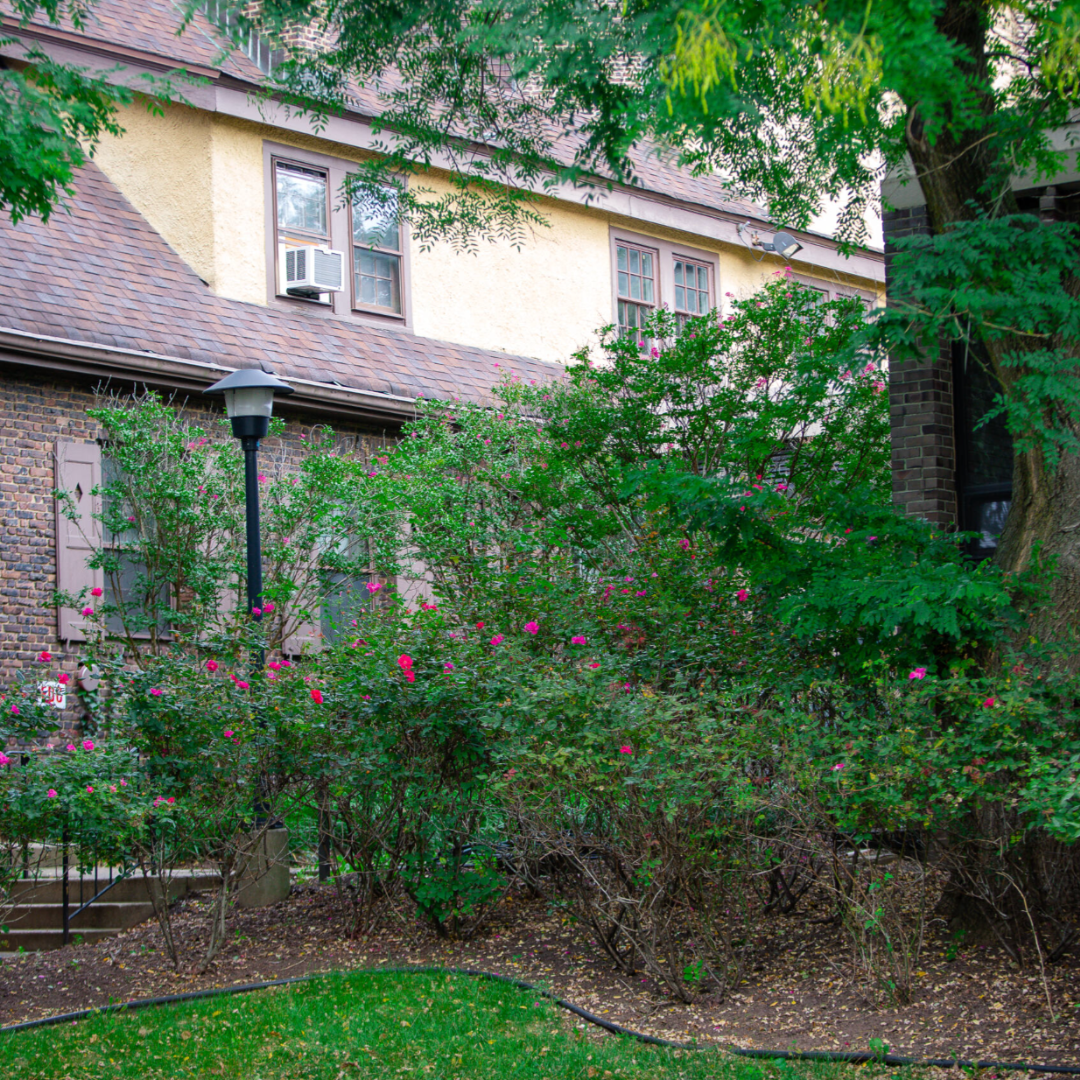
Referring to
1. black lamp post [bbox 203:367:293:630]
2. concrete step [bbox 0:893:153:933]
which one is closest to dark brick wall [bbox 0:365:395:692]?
black lamp post [bbox 203:367:293:630]

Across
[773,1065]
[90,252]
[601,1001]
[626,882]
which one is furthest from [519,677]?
[90,252]

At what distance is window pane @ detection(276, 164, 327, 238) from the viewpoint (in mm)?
13859

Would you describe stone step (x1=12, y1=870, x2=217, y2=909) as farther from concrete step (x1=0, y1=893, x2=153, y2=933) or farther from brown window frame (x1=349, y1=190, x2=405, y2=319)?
brown window frame (x1=349, y1=190, x2=405, y2=319)

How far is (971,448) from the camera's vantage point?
8.89 metres

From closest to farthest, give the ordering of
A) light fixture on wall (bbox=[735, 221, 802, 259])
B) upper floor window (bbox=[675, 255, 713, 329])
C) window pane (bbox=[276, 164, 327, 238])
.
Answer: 1. window pane (bbox=[276, 164, 327, 238])
2. upper floor window (bbox=[675, 255, 713, 329])
3. light fixture on wall (bbox=[735, 221, 802, 259])

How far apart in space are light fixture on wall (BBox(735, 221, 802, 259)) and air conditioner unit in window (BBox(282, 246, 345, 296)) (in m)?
6.10

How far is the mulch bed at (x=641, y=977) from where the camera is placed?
5.41 meters

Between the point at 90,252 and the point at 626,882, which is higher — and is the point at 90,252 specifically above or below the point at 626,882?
above

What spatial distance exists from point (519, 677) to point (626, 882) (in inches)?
48.0

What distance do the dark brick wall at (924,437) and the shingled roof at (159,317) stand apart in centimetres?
484

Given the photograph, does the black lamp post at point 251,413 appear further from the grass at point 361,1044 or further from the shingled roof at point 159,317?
the grass at point 361,1044

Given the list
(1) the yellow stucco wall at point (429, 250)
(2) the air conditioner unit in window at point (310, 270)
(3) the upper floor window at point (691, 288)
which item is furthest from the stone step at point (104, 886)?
(3) the upper floor window at point (691, 288)

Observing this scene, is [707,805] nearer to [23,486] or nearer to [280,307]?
[23,486]

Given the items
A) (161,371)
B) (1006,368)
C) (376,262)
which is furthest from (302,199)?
(1006,368)
